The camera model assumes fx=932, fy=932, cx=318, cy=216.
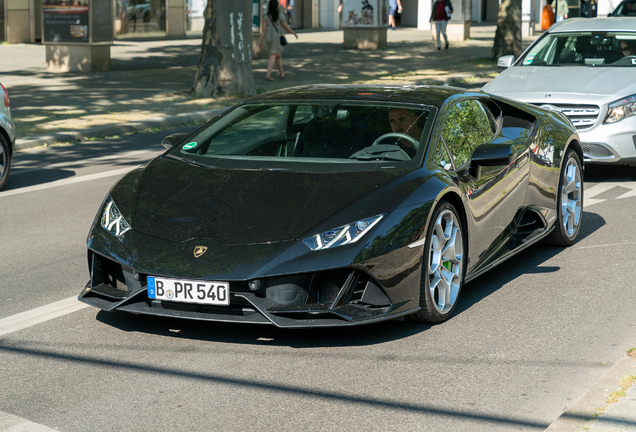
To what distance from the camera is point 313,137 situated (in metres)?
5.84

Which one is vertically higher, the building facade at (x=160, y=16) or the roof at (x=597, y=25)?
the building facade at (x=160, y=16)

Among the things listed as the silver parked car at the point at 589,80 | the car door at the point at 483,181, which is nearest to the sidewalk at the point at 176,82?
the car door at the point at 483,181

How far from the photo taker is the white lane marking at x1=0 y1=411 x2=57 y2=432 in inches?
150

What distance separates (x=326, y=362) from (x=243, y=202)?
100cm

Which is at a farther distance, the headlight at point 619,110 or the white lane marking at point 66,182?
the headlight at point 619,110

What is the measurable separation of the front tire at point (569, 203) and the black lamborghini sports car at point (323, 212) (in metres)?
0.41

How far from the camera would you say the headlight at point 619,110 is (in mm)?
9695

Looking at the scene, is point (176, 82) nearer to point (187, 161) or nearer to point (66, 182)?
point (66, 182)

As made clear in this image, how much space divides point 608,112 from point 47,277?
6095 mm

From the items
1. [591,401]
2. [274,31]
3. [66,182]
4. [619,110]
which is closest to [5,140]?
[66,182]

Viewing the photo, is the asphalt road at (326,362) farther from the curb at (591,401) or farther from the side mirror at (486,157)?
the side mirror at (486,157)

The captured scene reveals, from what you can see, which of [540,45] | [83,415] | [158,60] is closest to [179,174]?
[83,415]

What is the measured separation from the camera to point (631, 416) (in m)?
3.77

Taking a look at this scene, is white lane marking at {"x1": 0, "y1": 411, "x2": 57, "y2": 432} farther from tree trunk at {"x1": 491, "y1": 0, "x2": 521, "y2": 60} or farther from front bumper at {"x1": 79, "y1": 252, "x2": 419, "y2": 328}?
tree trunk at {"x1": 491, "y1": 0, "x2": 521, "y2": 60}
